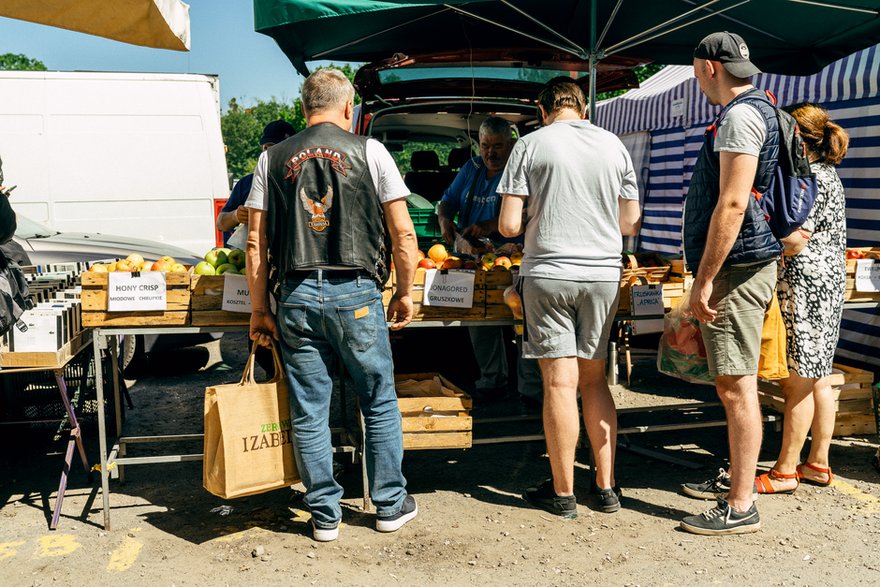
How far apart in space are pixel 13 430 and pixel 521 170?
12.8 ft

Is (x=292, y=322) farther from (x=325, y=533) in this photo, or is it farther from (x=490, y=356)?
(x=490, y=356)

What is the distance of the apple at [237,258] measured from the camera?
410 centimetres

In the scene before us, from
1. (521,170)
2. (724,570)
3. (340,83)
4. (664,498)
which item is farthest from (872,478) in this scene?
(340,83)

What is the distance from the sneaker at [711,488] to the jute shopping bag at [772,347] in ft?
2.00

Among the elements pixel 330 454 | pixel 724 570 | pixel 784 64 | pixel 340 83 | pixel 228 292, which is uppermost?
pixel 784 64

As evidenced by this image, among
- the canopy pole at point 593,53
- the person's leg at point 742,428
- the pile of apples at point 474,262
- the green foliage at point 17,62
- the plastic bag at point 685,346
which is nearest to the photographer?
the person's leg at point 742,428

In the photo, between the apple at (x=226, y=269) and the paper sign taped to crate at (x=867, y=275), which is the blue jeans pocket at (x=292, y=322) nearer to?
the apple at (x=226, y=269)

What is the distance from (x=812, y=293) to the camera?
4117 mm

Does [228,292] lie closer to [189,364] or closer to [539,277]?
[539,277]

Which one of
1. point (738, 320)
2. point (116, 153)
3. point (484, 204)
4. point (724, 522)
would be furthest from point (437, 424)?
point (116, 153)

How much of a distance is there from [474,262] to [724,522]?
1.76 metres

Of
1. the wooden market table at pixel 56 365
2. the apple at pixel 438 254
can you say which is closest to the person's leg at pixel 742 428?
the apple at pixel 438 254

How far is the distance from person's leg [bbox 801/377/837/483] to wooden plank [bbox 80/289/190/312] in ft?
10.5

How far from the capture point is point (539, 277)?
12.2 feet
